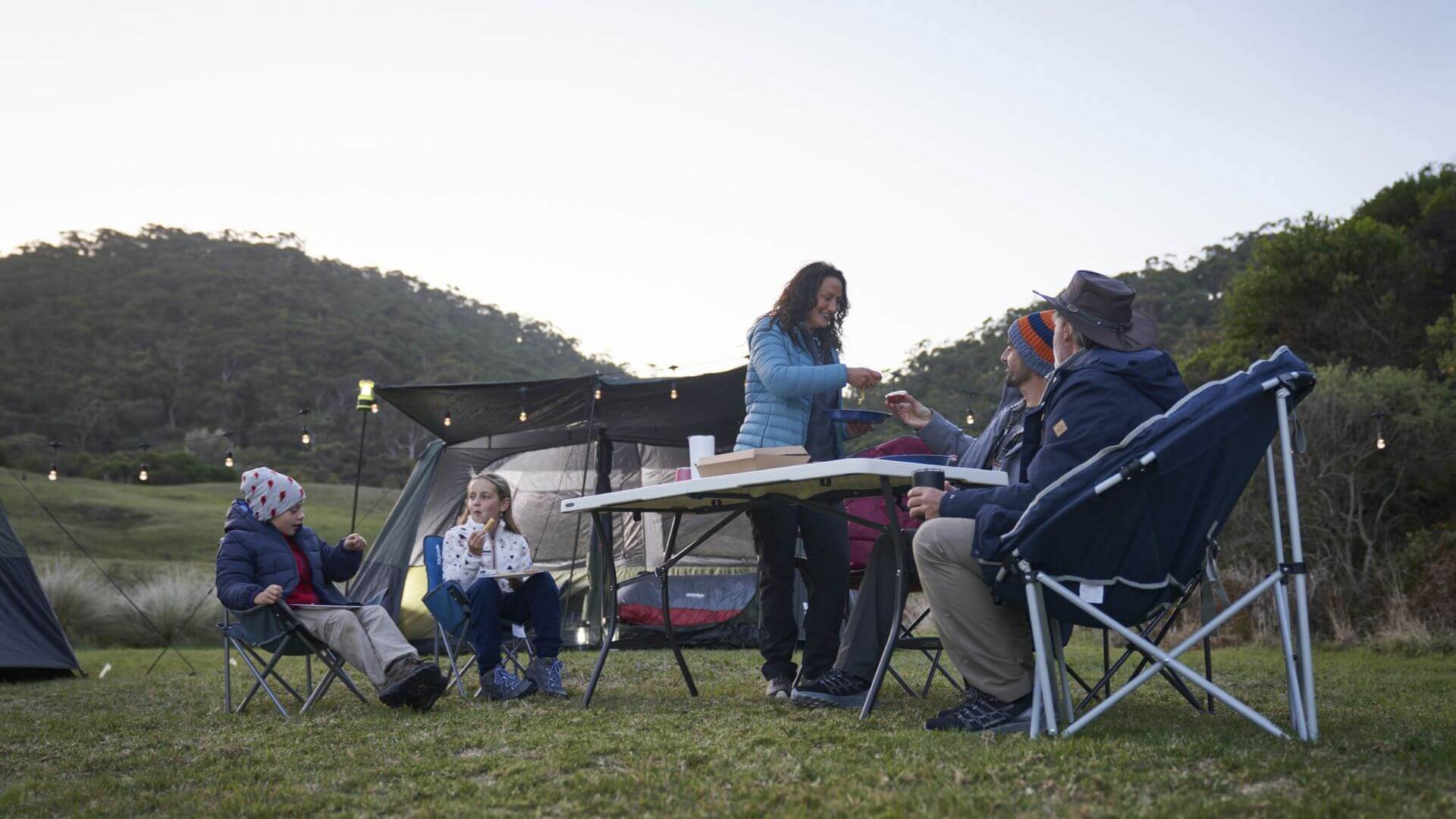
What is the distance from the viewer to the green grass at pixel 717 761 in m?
1.86

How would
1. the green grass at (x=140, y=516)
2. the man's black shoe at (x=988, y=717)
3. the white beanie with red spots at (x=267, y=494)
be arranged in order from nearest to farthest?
the man's black shoe at (x=988, y=717) < the white beanie with red spots at (x=267, y=494) < the green grass at (x=140, y=516)

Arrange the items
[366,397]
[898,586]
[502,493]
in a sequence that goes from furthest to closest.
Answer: [366,397], [502,493], [898,586]

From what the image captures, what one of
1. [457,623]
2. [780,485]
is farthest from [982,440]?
[457,623]

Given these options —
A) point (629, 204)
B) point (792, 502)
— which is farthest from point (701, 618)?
point (629, 204)

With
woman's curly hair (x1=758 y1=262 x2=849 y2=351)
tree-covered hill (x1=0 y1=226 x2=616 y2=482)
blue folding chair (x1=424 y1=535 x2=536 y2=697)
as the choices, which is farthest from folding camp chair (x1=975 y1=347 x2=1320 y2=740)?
tree-covered hill (x1=0 y1=226 x2=616 y2=482)

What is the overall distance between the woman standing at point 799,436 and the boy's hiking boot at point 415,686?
106 centimetres

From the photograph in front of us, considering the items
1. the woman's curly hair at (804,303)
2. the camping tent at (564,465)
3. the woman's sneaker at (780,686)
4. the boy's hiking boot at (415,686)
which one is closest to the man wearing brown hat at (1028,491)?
the woman's sneaker at (780,686)

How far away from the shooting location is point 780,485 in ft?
9.90

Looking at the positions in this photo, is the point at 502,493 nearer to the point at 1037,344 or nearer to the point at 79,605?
the point at 1037,344

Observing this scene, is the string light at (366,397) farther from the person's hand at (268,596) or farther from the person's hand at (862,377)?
the person's hand at (862,377)

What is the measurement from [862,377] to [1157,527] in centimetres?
121

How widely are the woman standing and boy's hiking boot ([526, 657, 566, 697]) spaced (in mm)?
834

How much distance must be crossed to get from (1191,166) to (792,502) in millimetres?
8651

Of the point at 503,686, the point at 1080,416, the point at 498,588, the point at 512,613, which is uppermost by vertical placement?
the point at 1080,416
